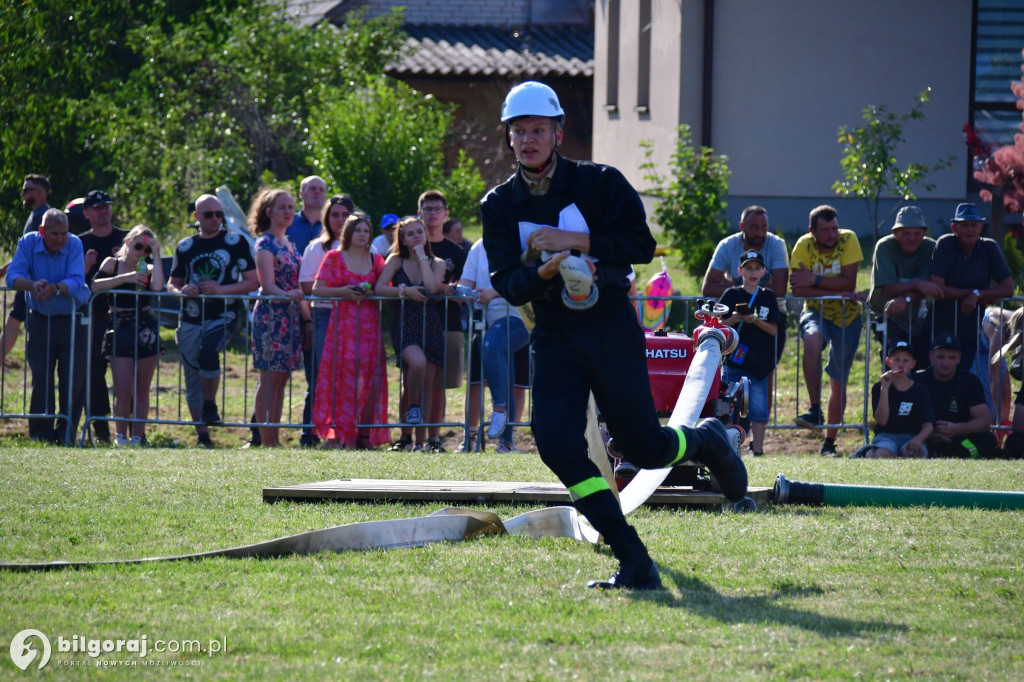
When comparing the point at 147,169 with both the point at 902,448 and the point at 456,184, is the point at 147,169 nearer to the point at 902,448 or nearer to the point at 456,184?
the point at 456,184

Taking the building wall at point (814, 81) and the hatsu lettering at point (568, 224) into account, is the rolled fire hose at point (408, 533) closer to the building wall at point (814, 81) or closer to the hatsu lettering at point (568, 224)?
the hatsu lettering at point (568, 224)

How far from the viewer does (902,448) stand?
1063 cm

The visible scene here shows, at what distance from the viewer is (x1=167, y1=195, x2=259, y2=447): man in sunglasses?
10914 millimetres

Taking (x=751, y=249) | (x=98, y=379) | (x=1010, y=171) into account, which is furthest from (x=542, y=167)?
(x=1010, y=171)

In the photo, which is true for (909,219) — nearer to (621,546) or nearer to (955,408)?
(955,408)

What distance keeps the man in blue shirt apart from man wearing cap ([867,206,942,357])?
7.11 m

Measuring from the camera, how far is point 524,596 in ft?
16.0

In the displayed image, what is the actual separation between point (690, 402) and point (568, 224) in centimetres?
171

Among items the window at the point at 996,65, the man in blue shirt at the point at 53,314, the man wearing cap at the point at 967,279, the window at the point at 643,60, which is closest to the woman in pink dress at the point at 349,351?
the man in blue shirt at the point at 53,314

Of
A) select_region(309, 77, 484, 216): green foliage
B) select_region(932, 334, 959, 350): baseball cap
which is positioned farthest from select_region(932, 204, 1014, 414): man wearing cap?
select_region(309, 77, 484, 216): green foliage

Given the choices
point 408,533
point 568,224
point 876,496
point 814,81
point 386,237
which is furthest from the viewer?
point 814,81

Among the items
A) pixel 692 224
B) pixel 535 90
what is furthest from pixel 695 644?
pixel 692 224

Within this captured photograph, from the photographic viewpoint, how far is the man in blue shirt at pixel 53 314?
1065 centimetres

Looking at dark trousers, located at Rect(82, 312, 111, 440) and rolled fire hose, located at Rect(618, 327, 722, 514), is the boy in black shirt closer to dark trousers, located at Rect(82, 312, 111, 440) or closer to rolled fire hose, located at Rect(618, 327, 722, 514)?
rolled fire hose, located at Rect(618, 327, 722, 514)
